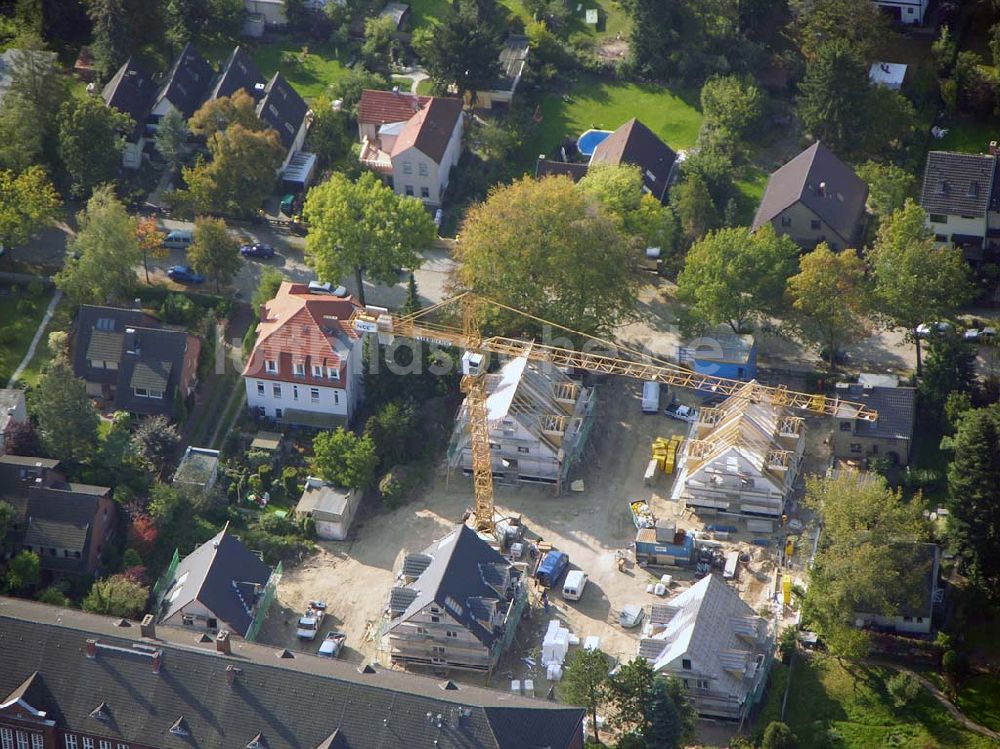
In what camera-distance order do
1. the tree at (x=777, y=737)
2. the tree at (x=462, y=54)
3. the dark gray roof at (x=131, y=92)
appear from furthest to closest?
the tree at (x=462, y=54), the dark gray roof at (x=131, y=92), the tree at (x=777, y=737)

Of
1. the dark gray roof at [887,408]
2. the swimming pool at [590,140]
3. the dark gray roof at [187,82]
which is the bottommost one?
the dark gray roof at [887,408]

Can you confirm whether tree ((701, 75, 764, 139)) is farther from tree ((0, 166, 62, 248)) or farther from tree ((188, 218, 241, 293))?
tree ((0, 166, 62, 248))

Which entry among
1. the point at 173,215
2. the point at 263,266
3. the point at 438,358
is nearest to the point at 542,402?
the point at 438,358

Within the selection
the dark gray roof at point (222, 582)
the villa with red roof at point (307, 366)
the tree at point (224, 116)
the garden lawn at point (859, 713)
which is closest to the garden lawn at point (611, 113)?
the tree at point (224, 116)

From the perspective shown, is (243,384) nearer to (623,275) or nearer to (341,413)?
(341,413)

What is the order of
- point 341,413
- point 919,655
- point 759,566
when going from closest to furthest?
point 919,655, point 759,566, point 341,413

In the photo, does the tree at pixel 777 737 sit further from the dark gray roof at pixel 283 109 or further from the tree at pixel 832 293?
the dark gray roof at pixel 283 109

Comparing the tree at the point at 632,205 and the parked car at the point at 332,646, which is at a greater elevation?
the tree at the point at 632,205
